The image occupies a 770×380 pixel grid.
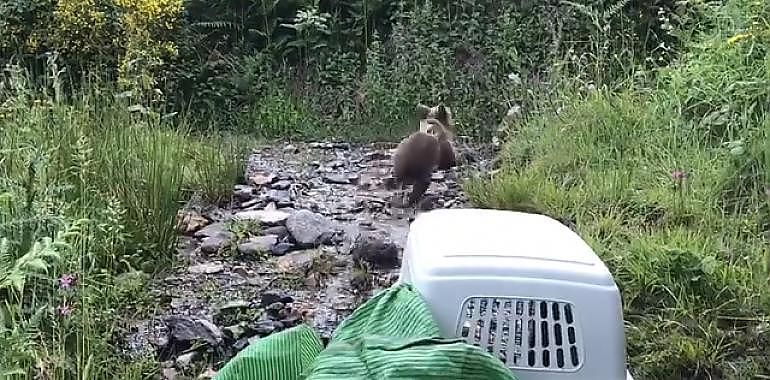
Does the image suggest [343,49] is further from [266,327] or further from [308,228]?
[266,327]

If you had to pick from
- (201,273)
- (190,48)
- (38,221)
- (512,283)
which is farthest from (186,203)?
(190,48)

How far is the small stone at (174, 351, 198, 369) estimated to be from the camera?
2379 millimetres

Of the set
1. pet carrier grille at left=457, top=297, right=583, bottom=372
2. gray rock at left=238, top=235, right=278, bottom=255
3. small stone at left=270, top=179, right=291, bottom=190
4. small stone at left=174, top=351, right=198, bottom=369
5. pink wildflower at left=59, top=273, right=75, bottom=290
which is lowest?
small stone at left=270, top=179, right=291, bottom=190

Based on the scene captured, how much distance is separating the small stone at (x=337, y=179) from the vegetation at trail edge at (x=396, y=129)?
0.50 m

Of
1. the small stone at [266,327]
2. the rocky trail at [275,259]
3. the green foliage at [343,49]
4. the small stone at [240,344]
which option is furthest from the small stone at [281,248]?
the green foliage at [343,49]

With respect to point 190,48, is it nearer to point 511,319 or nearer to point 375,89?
point 375,89

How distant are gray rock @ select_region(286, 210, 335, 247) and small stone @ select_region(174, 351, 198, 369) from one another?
1.05 metres

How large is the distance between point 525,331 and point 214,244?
74.8 inches

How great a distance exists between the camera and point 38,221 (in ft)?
7.84

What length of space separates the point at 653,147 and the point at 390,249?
4.18 ft

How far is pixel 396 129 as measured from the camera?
19.4 feet

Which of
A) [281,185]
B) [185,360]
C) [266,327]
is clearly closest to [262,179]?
[281,185]

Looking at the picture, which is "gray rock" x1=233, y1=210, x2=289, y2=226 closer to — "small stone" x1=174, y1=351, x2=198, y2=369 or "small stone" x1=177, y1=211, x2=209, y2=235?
"small stone" x1=177, y1=211, x2=209, y2=235

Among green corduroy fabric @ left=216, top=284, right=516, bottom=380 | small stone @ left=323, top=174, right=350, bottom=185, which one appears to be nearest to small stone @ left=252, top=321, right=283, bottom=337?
green corduroy fabric @ left=216, top=284, right=516, bottom=380
